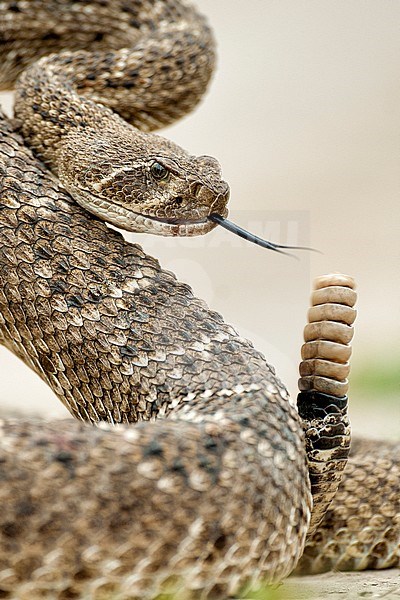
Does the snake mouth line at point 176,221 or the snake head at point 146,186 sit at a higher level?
the snake head at point 146,186

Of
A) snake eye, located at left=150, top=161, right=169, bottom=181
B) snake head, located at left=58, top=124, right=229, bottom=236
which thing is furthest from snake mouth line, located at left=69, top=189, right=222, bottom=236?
snake eye, located at left=150, top=161, right=169, bottom=181

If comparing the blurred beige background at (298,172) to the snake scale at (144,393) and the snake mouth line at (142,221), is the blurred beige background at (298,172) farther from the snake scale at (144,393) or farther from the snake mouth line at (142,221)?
the snake mouth line at (142,221)

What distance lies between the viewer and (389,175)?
1500cm

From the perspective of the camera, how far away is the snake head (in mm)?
4008

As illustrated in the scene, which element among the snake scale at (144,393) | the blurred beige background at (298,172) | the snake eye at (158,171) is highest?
the blurred beige background at (298,172)

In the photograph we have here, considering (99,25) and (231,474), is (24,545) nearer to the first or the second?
(231,474)

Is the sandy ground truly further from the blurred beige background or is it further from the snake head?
the snake head

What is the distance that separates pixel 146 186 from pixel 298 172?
12010mm

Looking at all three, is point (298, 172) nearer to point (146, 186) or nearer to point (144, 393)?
point (146, 186)

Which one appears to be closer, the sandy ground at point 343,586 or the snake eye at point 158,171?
the sandy ground at point 343,586

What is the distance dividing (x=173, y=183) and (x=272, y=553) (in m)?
1.65

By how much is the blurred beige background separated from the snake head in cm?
100

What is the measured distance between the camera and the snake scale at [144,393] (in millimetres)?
2801

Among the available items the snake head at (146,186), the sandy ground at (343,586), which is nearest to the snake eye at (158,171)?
the snake head at (146,186)
